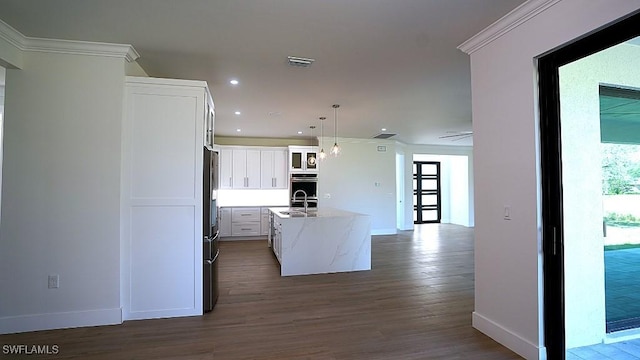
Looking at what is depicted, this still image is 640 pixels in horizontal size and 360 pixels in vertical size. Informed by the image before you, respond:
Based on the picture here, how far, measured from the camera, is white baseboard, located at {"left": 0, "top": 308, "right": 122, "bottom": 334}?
2756 mm

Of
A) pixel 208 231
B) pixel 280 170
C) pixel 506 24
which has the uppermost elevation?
pixel 506 24

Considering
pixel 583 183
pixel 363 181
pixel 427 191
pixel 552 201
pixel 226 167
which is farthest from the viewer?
pixel 427 191

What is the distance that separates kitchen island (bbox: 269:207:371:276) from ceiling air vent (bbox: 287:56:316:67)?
7.57ft

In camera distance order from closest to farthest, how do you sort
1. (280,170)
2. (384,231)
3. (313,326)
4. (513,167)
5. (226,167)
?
(513,167) → (313,326) → (226,167) → (280,170) → (384,231)

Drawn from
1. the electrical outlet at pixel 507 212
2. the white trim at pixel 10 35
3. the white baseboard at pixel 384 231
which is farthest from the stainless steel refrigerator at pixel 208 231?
the white baseboard at pixel 384 231

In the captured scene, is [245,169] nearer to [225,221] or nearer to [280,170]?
[280,170]

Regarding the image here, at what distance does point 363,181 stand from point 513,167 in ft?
19.5

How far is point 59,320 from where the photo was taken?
9.30ft

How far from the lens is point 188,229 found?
314cm

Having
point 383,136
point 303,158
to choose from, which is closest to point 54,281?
point 303,158

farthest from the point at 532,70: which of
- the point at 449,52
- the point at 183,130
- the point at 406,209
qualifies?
the point at 406,209

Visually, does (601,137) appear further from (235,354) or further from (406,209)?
(406,209)

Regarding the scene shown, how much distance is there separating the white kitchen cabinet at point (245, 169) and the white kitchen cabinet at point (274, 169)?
13 cm

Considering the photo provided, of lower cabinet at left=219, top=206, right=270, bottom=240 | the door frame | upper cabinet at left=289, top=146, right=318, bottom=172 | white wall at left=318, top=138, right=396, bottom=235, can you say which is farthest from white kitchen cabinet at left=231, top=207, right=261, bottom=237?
the door frame
